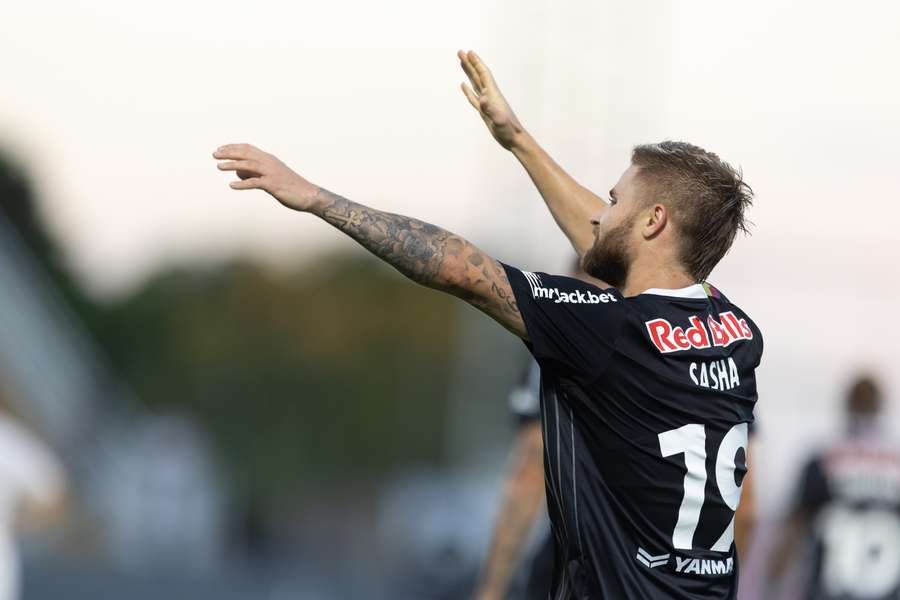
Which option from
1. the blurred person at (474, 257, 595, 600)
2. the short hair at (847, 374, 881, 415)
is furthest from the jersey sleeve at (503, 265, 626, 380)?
the short hair at (847, 374, 881, 415)

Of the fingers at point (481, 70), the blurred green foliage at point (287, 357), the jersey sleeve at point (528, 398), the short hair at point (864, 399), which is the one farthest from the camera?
the blurred green foliage at point (287, 357)

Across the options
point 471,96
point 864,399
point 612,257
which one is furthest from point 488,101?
point 864,399

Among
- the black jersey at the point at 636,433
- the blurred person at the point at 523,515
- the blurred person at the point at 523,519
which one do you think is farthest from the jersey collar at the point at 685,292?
the blurred person at the point at 523,519

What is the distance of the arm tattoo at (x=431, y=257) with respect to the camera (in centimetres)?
379

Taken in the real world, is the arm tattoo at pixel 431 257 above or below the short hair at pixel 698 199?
below

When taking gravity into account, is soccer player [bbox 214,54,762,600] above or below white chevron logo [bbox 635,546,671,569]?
above

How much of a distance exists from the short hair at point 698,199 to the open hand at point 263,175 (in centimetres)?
99

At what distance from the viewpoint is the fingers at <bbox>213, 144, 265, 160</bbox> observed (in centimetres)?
370

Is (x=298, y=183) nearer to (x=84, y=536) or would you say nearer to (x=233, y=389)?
(x=84, y=536)

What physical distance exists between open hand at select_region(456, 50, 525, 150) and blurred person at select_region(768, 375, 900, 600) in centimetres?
436

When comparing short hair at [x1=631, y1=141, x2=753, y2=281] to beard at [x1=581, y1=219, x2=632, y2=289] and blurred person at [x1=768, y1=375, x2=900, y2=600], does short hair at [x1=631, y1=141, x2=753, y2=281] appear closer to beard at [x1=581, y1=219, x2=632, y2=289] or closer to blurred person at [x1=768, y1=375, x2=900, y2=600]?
beard at [x1=581, y1=219, x2=632, y2=289]

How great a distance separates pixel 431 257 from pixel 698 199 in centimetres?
79

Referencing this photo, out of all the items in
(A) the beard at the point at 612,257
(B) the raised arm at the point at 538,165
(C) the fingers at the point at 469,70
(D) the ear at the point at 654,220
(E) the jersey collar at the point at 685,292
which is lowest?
(E) the jersey collar at the point at 685,292

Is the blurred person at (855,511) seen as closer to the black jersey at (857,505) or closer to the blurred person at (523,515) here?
the black jersey at (857,505)
